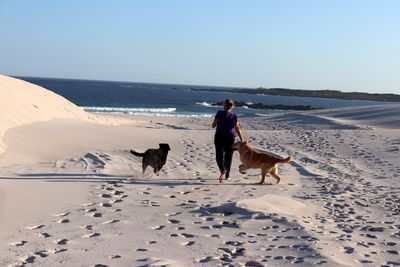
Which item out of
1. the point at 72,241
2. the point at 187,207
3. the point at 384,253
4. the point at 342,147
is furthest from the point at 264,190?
the point at 342,147

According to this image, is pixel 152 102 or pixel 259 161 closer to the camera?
pixel 259 161

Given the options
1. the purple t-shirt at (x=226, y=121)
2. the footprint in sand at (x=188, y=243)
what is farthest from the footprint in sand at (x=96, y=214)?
the purple t-shirt at (x=226, y=121)

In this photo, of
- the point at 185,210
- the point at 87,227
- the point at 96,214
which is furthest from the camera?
the point at 185,210

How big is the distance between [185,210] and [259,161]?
9.31 ft

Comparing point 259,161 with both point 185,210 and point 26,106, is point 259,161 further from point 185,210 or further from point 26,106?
point 26,106

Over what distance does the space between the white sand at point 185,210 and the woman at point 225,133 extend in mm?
356

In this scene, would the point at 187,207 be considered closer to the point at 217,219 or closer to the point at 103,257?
the point at 217,219

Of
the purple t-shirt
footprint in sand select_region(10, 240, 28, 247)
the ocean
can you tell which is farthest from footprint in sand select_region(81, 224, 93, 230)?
the ocean

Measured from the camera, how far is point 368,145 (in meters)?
15.5

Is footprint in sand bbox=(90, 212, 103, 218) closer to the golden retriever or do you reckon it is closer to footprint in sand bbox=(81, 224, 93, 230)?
footprint in sand bbox=(81, 224, 93, 230)

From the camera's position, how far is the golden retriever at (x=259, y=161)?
907 centimetres

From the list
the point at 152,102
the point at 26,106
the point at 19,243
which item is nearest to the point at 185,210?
the point at 19,243

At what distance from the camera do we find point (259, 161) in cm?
916

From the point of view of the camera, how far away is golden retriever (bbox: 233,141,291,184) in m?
9.07
